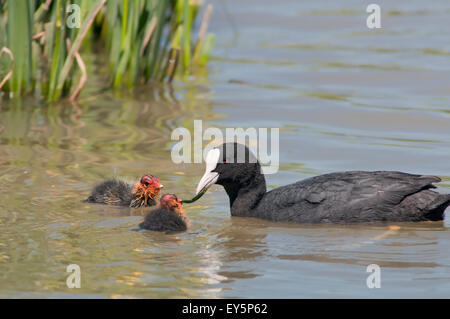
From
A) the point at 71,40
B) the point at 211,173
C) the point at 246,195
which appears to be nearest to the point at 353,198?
the point at 246,195

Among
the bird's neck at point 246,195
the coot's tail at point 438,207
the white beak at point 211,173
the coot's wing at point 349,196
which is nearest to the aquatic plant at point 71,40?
the white beak at point 211,173

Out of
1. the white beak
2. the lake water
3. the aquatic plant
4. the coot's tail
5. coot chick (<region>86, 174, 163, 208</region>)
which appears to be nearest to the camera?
the lake water

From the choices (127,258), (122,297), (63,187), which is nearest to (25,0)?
(63,187)

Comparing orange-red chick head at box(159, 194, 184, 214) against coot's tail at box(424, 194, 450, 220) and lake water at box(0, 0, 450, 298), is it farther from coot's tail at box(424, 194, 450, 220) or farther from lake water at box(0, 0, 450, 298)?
coot's tail at box(424, 194, 450, 220)

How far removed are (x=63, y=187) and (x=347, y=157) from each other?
8.97 ft

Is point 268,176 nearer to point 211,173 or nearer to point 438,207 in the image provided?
point 211,173

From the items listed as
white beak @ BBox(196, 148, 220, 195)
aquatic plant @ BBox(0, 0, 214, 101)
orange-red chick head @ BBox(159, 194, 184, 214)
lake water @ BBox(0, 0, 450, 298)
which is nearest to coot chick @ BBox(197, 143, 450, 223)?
white beak @ BBox(196, 148, 220, 195)

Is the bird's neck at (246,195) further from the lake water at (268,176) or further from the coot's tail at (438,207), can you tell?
the coot's tail at (438,207)

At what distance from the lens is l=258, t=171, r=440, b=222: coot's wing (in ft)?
22.9

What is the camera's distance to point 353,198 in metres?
7.00

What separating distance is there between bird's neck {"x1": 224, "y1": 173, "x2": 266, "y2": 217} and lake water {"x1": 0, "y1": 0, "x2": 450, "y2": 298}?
0.16m

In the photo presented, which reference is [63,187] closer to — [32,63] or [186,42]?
[32,63]

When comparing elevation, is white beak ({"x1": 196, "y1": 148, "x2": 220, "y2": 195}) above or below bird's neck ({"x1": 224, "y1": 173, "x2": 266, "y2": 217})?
above

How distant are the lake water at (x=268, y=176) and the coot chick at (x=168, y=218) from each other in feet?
0.35
